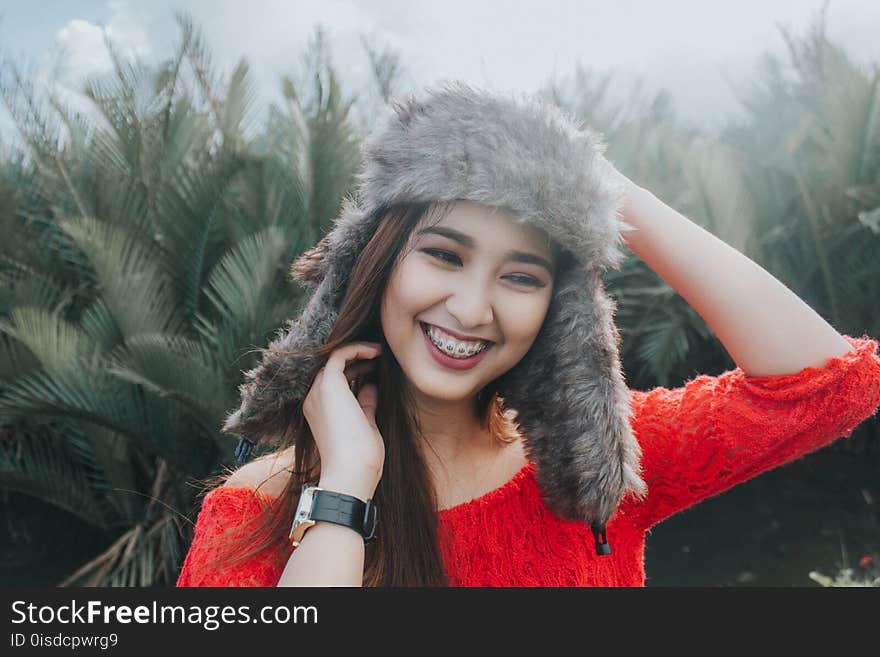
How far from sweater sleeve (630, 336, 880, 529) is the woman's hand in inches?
22.7

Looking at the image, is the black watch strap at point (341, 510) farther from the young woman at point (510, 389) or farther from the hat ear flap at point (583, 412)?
the hat ear flap at point (583, 412)

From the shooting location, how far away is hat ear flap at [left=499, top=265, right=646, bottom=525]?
1526 millimetres

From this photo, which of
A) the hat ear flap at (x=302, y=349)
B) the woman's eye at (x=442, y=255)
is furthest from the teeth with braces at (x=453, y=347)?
the hat ear flap at (x=302, y=349)

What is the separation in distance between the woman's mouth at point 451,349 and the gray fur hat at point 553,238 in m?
0.20

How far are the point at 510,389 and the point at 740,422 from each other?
49cm

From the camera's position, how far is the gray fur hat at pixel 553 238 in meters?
1.47

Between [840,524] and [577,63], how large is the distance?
4.64 m

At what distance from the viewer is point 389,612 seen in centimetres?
147

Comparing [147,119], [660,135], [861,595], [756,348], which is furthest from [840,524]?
[147,119]

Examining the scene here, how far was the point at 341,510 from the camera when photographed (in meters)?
1.33

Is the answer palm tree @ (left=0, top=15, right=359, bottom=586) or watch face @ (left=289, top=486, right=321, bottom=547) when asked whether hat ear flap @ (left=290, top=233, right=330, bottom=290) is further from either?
palm tree @ (left=0, top=15, right=359, bottom=586)

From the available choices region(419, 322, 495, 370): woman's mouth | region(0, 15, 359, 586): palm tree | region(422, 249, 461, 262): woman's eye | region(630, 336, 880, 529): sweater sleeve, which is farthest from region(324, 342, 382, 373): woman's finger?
region(0, 15, 359, 586): palm tree

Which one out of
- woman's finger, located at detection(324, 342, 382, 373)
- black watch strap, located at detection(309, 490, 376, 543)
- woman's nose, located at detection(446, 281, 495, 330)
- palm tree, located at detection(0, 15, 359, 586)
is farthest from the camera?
palm tree, located at detection(0, 15, 359, 586)

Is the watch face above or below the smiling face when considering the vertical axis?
below
